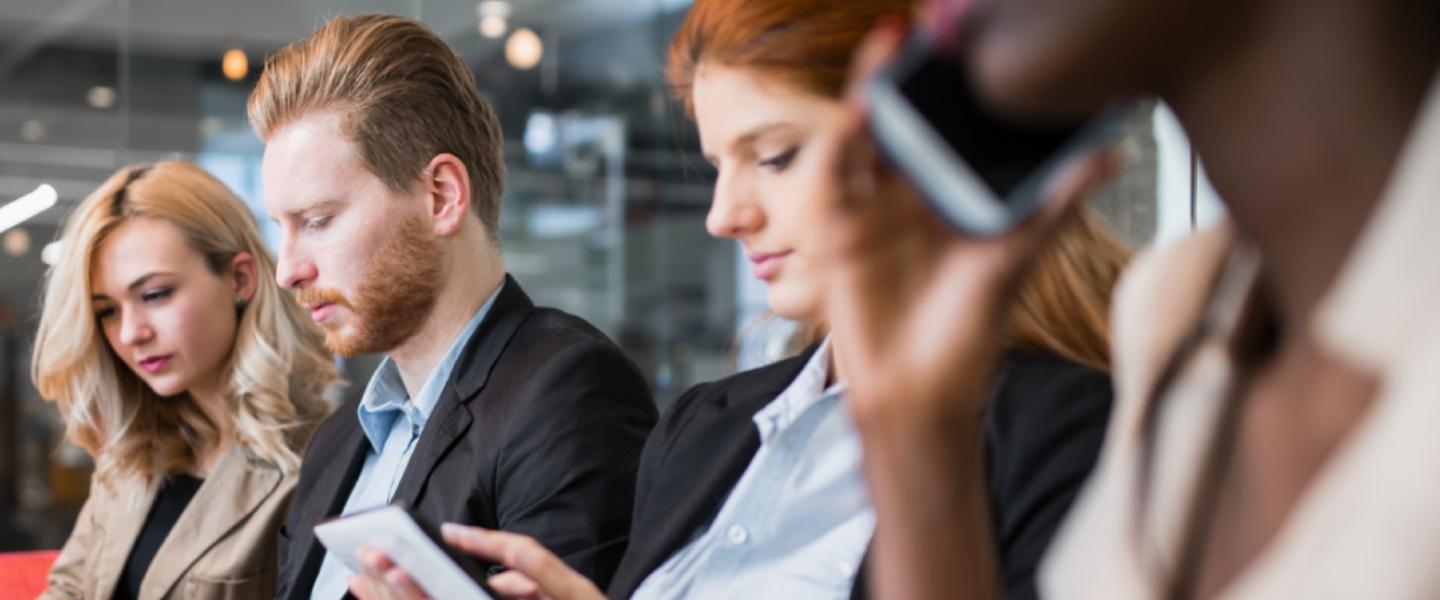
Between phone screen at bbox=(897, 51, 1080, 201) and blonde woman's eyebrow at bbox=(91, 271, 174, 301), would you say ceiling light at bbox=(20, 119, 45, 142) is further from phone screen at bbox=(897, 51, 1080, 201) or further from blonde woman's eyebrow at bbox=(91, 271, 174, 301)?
phone screen at bbox=(897, 51, 1080, 201)

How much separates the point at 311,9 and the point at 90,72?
869 mm

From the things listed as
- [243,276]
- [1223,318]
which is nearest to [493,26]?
[243,276]

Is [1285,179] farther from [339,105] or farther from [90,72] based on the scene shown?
[90,72]

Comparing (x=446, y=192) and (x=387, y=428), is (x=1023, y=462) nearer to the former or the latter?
(x=446, y=192)

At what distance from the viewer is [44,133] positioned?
517 centimetres

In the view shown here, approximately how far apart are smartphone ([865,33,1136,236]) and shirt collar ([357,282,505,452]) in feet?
6.27

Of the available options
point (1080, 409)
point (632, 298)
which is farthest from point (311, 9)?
point (1080, 409)

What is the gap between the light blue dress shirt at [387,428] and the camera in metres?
2.47

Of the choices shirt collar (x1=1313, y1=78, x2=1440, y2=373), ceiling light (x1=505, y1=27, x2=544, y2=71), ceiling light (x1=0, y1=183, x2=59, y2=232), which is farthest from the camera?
ceiling light (x1=505, y1=27, x2=544, y2=71)

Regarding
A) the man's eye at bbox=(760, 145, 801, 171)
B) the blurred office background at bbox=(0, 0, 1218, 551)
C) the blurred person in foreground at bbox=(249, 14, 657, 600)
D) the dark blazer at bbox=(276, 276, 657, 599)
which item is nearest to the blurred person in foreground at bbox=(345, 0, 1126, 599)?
the man's eye at bbox=(760, 145, 801, 171)

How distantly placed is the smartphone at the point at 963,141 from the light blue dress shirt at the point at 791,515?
3.02 ft

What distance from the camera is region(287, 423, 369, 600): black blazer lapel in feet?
8.11

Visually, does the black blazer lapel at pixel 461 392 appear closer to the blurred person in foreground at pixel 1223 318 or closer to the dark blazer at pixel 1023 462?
the dark blazer at pixel 1023 462

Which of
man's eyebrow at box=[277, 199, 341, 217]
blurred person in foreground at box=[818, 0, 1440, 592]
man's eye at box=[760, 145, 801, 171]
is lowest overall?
man's eyebrow at box=[277, 199, 341, 217]
